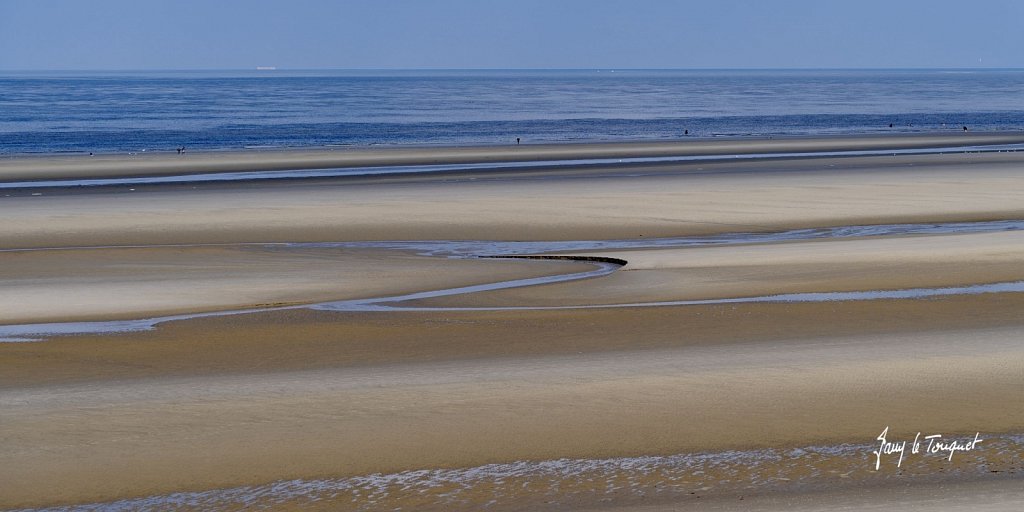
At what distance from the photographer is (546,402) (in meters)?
8.29

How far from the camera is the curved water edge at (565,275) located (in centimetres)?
1155

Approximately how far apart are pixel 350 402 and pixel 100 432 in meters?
1.63

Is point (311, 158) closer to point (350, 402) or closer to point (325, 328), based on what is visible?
point (325, 328)

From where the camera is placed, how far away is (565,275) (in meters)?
14.5

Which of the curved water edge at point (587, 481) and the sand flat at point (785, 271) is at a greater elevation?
the sand flat at point (785, 271)

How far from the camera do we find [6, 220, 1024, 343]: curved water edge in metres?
11.5

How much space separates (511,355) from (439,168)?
22.8 meters

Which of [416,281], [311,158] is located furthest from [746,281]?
[311,158]

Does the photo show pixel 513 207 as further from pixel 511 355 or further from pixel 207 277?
pixel 511 355

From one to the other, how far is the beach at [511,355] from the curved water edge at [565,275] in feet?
0.22

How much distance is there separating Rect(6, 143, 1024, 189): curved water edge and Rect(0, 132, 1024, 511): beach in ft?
23.4

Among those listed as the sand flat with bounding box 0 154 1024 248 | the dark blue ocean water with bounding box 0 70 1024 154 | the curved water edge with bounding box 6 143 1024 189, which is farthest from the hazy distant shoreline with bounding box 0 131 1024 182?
the sand flat with bounding box 0 154 1024 248

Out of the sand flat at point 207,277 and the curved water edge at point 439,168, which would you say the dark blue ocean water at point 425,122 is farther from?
the sand flat at point 207,277
